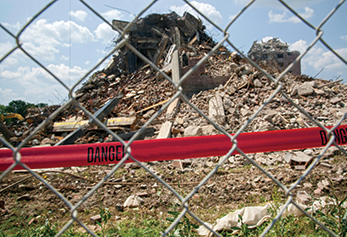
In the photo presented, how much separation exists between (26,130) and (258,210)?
26.6 ft

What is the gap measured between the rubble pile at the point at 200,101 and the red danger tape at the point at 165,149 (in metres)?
3.10

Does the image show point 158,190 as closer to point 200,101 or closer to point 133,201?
point 133,201

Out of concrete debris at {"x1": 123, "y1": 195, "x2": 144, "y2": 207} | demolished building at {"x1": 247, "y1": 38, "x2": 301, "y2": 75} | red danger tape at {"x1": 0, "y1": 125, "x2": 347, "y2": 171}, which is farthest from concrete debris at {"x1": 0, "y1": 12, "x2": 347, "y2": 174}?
demolished building at {"x1": 247, "y1": 38, "x2": 301, "y2": 75}

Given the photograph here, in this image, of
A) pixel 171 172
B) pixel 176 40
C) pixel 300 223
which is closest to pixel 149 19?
pixel 176 40

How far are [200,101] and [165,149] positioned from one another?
16.2 feet

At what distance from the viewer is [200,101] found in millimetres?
6656

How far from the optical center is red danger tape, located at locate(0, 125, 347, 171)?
1.89 m

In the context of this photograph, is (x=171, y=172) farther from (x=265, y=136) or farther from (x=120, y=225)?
(x=265, y=136)

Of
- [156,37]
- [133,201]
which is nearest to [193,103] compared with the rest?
[133,201]

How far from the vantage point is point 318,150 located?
4.50m

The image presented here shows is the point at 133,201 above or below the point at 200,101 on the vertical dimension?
below

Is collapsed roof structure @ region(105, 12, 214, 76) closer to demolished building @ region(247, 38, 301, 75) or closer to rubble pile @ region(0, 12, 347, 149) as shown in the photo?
rubble pile @ region(0, 12, 347, 149)

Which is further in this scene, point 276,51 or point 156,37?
point 276,51

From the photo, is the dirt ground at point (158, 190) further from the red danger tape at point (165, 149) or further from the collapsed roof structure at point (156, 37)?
the collapsed roof structure at point (156, 37)
